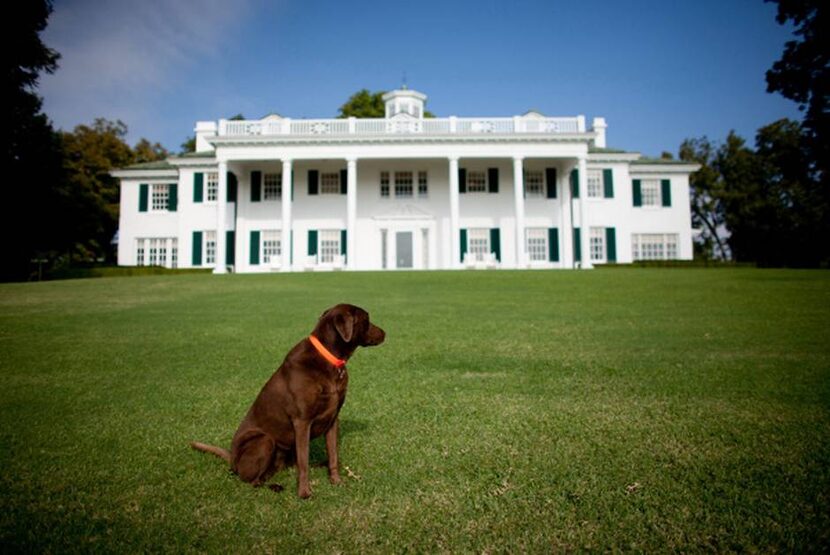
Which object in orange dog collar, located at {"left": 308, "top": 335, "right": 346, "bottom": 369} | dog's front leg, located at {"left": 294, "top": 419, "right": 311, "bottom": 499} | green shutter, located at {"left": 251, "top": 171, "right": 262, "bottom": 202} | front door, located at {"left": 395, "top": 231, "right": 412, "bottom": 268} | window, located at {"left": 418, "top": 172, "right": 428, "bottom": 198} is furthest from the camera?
window, located at {"left": 418, "top": 172, "right": 428, "bottom": 198}

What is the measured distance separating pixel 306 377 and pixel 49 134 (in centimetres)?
3203

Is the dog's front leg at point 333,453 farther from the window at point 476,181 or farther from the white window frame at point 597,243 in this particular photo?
the white window frame at point 597,243

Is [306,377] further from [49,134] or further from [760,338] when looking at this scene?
[49,134]

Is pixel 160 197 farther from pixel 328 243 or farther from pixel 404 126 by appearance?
pixel 404 126

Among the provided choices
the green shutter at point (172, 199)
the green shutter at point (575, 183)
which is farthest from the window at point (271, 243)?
the green shutter at point (575, 183)

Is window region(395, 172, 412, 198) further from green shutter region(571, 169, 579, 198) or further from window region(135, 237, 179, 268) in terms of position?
window region(135, 237, 179, 268)

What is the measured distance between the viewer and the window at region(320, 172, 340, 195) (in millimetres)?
29780

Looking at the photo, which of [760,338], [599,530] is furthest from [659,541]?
[760,338]

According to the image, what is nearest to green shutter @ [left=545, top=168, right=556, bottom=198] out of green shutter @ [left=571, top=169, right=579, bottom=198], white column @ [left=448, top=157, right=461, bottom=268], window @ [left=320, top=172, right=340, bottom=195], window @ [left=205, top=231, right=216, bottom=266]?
green shutter @ [left=571, top=169, right=579, bottom=198]

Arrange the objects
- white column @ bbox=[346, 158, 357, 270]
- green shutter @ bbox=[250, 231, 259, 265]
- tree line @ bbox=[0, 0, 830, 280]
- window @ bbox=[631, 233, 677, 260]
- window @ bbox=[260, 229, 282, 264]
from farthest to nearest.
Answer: window @ bbox=[631, 233, 677, 260] < window @ bbox=[260, 229, 282, 264] < green shutter @ bbox=[250, 231, 259, 265] < white column @ bbox=[346, 158, 357, 270] < tree line @ bbox=[0, 0, 830, 280]

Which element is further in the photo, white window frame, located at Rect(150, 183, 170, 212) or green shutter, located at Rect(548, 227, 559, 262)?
white window frame, located at Rect(150, 183, 170, 212)

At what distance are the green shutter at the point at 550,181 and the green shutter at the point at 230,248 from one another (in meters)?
18.9

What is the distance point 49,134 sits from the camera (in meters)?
27.2

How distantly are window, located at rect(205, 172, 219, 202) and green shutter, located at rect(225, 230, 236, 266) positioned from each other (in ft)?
8.69
